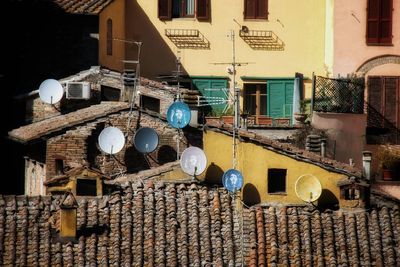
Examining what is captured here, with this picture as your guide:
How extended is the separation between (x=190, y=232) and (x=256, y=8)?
14.2 meters

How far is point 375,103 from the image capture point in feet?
181

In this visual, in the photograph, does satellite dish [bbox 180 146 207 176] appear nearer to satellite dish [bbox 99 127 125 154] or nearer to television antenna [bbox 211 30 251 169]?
television antenna [bbox 211 30 251 169]

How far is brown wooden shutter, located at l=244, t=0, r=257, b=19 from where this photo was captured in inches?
2219

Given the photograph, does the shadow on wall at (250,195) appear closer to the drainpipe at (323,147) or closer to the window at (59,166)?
the window at (59,166)

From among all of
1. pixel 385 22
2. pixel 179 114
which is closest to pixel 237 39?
pixel 385 22

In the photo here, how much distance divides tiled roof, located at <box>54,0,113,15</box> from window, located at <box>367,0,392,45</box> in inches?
292

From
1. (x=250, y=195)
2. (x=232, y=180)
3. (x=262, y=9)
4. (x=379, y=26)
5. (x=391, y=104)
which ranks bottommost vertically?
(x=250, y=195)

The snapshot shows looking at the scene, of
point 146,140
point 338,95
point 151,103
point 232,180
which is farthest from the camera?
point 338,95

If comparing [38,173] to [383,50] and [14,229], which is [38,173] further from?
[383,50]

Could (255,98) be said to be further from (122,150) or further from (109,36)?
(122,150)

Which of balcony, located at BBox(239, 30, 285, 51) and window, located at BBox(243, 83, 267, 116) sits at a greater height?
balcony, located at BBox(239, 30, 285, 51)

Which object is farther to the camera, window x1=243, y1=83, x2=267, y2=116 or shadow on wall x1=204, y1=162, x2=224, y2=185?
window x1=243, y1=83, x2=267, y2=116

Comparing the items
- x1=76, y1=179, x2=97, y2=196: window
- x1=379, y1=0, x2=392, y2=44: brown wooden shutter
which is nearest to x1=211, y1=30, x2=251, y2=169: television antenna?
x1=76, y1=179, x2=97, y2=196: window

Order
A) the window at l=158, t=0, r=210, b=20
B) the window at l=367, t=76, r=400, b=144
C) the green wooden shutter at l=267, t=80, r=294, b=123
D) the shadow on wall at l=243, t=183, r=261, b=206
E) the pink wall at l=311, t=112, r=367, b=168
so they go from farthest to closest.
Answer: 1. the window at l=158, t=0, r=210, b=20
2. the green wooden shutter at l=267, t=80, r=294, b=123
3. the window at l=367, t=76, r=400, b=144
4. the pink wall at l=311, t=112, r=367, b=168
5. the shadow on wall at l=243, t=183, r=261, b=206
